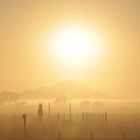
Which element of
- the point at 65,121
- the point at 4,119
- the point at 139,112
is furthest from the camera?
the point at 139,112

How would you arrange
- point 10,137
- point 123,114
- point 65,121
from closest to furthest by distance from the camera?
point 10,137, point 65,121, point 123,114

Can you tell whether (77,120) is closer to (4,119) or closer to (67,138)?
(4,119)

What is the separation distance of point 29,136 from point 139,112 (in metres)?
47.3

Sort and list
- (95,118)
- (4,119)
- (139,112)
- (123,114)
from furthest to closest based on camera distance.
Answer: (123,114), (139,112), (95,118), (4,119)

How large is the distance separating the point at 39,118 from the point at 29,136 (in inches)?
873

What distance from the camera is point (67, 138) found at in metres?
40.6

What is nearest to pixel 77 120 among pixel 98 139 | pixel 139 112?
pixel 139 112

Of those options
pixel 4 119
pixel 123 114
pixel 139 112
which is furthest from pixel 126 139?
pixel 123 114

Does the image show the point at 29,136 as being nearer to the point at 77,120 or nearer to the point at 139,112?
the point at 77,120

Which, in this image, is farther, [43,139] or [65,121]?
[65,121]

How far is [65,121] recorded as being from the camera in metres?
64.6

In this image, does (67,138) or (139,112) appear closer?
(67,138)

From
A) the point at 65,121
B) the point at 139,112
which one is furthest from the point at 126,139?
the point at 139,112

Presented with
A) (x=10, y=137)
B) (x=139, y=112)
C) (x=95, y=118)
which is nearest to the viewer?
(x=10, y=137)
